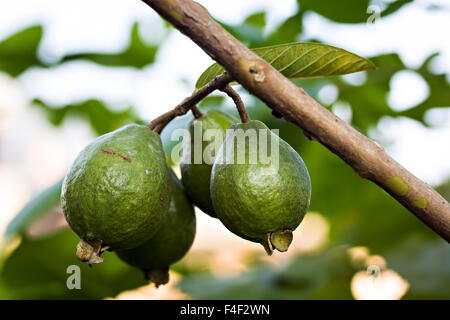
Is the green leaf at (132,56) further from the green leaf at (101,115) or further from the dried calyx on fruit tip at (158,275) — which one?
the dried calyx on fruit tip at (158,275)

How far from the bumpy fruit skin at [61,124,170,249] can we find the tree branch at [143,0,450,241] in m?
0.40

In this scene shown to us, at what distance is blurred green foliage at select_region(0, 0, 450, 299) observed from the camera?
7.17ft

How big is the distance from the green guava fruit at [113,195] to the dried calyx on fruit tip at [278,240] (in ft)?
1.03

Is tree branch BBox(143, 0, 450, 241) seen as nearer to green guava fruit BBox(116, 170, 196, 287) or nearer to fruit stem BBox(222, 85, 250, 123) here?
fruit stem BBox(222, 85, 250, 123)

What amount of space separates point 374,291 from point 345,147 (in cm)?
126

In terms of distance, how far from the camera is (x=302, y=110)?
0.99 m

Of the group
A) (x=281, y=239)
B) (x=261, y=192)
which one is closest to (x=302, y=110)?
(x=261, y=192)

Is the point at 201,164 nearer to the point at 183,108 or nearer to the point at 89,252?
the point at 183,108

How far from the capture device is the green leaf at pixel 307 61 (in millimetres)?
1202

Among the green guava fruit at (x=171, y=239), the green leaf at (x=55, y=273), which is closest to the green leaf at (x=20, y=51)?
the green leaf at (x=55, y=273)

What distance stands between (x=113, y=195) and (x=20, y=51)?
1.94 metres
